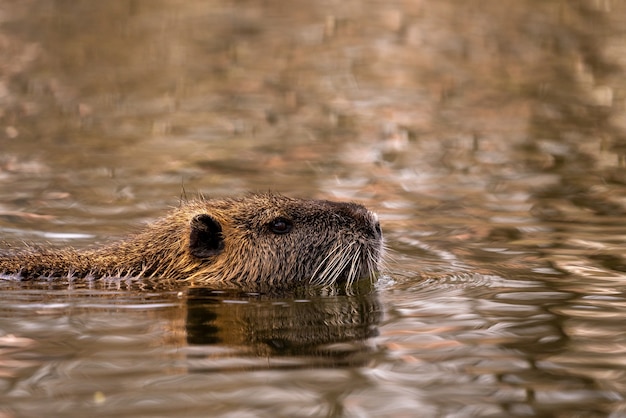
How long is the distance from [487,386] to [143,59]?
1382 cm

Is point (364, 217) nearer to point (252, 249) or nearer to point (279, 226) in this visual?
point (279, 226)

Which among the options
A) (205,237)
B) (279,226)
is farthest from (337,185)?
(205,237)

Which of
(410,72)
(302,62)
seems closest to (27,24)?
(302,62)

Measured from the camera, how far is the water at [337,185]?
16.6 feet

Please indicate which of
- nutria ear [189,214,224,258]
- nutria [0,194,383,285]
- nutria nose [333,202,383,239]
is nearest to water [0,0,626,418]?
nutria [0,194,383,285]

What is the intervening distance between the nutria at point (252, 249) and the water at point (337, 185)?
0.16 metres

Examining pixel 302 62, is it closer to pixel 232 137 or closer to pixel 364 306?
pixel 232 137

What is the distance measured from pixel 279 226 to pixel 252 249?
0.75ft

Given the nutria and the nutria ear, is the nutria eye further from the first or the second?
the nutria ear

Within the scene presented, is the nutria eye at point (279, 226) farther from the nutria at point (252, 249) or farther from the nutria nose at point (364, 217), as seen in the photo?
the nutria nose at point (364, 217)

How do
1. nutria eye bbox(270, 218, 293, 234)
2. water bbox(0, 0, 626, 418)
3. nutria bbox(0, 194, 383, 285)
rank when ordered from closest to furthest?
water bbox(0, 0, 626, 418) → nutria bbox(0, 194, 383, 285) → nutria eye bbox(270, 218, 293, 234)

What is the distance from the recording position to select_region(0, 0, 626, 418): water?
16.6 feet

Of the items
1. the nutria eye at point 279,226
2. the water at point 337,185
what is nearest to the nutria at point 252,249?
the nutria eye at point 279,226

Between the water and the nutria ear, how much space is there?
277 mm
